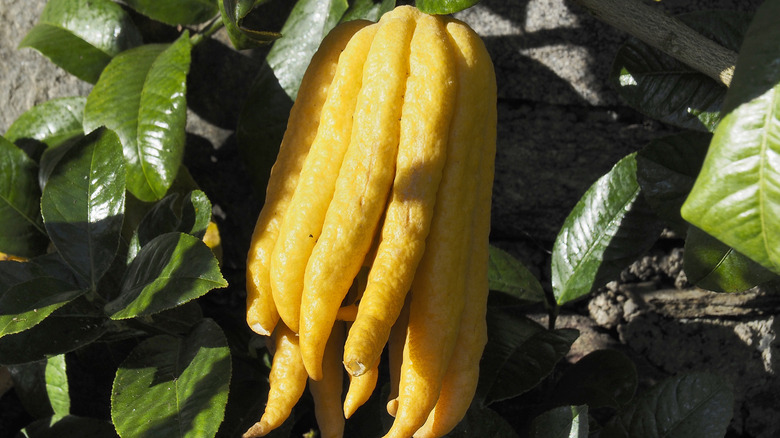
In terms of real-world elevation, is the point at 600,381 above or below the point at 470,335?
below

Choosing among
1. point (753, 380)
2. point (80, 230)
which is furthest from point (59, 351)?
point (753, 380)

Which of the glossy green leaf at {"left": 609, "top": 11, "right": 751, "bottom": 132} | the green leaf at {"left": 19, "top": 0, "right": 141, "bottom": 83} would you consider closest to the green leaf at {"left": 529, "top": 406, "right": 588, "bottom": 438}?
the glossy green leaf at {"left": 609, "top": 11, "right": 751, "bottom": 132}

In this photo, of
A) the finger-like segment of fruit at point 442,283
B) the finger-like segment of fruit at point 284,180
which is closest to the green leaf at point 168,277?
the finger-like segment of fruit at point 284,180

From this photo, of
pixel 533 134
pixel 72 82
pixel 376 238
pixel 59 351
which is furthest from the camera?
pixel 72 82

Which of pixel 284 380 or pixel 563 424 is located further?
pixel 563 424

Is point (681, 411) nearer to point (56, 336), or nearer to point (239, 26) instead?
point (239, 26)

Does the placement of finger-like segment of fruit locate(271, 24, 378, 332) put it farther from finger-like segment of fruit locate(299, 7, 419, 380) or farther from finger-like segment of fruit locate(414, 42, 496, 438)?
finger-like segment of fruit locate(414, 42, 496, 438)

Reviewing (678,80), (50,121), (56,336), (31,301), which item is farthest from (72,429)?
(678,80)

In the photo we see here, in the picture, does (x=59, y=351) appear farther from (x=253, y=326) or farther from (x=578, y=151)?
(x=578, y=151)
